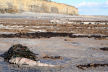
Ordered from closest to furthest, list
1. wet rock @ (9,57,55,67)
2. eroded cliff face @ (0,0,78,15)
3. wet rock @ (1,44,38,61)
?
wet rock @ (9,57,55,67), wet rock @ (1,44,38,61), eroded cliff face @ (0,0,78,15)

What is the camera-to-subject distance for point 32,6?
60469 mm

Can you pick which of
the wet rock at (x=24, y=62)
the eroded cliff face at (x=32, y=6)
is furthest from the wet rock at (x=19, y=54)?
the eroded cliff face at (x=32, y=6)

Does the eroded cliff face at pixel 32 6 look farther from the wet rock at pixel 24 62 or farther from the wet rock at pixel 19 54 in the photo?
the wet rock at pixel 24 62

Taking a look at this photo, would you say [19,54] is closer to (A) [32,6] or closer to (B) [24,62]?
(B) [24,62]

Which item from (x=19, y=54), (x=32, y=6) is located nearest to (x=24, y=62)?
(x=19, y=54)

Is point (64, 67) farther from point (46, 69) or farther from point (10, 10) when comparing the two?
point (10, 10)

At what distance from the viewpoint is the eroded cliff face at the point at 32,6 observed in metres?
49.8

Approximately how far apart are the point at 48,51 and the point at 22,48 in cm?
168

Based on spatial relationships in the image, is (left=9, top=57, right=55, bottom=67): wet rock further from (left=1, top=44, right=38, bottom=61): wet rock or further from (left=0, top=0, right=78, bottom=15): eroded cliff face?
(left=0, top=0, right=78, bottom=15): eroded cliff face

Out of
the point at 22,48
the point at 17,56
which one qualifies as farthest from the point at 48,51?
the point at 17,56

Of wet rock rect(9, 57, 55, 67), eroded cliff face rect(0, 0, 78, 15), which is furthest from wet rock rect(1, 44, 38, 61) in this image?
eroded cliff face rect(0, 0, 78, 15)

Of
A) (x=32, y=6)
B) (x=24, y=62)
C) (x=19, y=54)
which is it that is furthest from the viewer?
(x=32, y=6)

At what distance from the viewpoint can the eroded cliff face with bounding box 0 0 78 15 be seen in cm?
4983

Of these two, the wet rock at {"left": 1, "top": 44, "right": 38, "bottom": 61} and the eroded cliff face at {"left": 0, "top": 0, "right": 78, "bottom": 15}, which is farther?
the eroded cliff face at {"left": 0, "top": 0, "right": 78, "bottom": 15}
